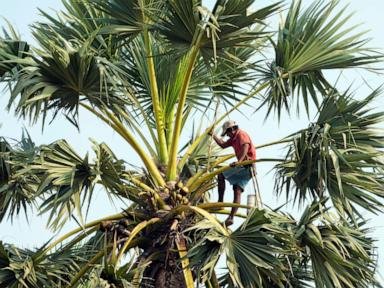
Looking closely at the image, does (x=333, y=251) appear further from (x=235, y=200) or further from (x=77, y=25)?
(x=77, y=25)

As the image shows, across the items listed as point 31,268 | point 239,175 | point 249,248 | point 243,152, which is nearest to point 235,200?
point 239,175

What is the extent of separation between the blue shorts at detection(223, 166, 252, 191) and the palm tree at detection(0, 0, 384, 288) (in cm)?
23

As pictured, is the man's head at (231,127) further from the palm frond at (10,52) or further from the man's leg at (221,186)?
the palm frond at (10,52)

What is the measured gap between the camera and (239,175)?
947cm

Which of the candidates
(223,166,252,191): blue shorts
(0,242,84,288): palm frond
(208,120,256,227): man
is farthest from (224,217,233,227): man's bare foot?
(0,242,84,288): palm frond

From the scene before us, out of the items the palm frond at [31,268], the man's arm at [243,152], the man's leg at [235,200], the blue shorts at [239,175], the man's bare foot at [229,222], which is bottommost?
the palm frond at [31,268]

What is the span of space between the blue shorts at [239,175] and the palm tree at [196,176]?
23 centimetres

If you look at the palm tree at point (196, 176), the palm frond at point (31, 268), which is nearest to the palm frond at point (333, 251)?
the palm tree at point (196, 176)

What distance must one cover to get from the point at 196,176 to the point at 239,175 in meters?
0.44

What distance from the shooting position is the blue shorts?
9.40 meters

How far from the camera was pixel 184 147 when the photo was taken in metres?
11.8

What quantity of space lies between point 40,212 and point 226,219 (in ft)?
6.15

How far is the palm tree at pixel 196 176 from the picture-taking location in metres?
8.66

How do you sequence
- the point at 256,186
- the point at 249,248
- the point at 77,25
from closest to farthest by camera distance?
the point at 249,248 → the point at 256,186 → the point at 77,25
